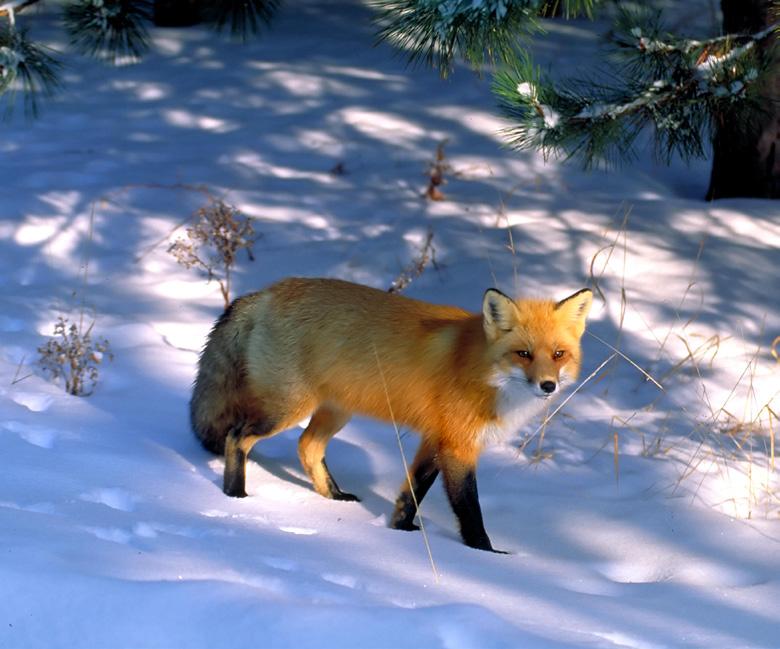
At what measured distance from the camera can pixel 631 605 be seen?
9.81 feet

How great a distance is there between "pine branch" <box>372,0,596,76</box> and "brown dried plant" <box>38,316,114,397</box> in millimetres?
1852

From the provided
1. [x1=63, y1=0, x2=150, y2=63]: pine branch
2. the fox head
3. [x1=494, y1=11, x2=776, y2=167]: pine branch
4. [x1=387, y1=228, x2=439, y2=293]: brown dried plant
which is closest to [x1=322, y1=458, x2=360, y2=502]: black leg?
the fox head

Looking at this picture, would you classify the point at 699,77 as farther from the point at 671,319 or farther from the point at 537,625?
the point at 537,625

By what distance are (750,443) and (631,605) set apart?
1674 millimetres

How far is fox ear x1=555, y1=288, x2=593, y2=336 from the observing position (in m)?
3.55

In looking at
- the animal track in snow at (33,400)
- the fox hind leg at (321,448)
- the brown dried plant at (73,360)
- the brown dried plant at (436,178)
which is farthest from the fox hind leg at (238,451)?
the brown dried plant at (436,178)

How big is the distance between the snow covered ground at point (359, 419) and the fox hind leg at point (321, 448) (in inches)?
3.0

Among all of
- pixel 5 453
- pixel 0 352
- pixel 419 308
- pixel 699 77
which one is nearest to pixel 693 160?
pixel 699 77

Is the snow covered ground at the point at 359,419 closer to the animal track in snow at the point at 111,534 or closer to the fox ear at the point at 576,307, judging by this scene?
the animal track in snow at the point at 111,534

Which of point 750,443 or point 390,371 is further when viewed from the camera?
point 750,443

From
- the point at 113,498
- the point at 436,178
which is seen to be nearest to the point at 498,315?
the point at 113,498

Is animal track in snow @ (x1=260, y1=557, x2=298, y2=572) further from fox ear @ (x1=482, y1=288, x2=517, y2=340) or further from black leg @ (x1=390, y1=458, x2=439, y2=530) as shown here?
fox ear @ (x1=482, y1=288, x2=517, y2=340)

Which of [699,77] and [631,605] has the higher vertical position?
[699,77]

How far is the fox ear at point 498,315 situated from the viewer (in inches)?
136
